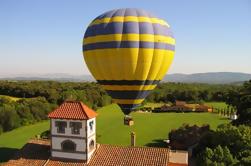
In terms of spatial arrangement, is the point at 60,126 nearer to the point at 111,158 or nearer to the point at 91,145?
the point at 91,145

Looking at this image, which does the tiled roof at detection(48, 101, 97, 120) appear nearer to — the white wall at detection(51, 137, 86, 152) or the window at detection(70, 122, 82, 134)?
the window at detection(70, 122, 82, 134)

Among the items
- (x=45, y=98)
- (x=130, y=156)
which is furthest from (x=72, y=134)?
(x=45, y=98)

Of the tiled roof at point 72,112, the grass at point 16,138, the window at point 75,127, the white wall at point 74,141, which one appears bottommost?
the grass at point 16,138

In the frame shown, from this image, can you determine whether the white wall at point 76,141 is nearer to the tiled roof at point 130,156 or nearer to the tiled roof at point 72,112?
the tiled roof at point 72,112

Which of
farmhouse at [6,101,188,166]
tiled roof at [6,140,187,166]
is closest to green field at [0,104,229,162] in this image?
tiled roof at [6,140,187,166]

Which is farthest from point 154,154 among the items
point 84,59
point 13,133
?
point 13,133

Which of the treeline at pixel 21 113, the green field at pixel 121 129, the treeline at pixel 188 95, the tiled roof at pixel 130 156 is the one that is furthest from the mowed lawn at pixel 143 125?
the treeline at pixel 188 95
